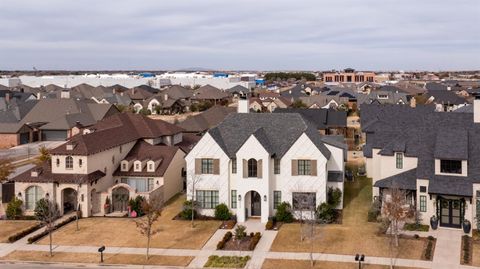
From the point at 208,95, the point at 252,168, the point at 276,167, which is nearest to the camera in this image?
Result: the point at 252,168

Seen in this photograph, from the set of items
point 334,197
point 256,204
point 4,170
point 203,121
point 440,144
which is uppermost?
point 203,121

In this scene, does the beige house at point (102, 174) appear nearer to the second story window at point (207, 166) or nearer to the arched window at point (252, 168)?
the second story window at point (207, 166)

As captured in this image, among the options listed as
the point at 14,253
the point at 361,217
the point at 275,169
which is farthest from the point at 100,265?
the point at 361,217

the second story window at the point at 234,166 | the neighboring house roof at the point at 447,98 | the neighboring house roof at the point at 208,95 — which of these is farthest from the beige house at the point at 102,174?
the neighboring house roof at the point at 208,95

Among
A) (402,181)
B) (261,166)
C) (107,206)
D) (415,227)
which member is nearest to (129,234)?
(107,206)

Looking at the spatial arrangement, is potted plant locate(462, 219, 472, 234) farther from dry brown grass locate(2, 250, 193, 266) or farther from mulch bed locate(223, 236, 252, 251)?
dry brown grass locate(2, 250, 193, 266)

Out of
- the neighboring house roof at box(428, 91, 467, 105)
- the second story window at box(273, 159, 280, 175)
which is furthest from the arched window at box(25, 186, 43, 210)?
the neighboring house roof at box(428, 91, 467, 105)

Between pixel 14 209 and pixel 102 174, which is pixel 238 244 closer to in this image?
pixel 102 174
